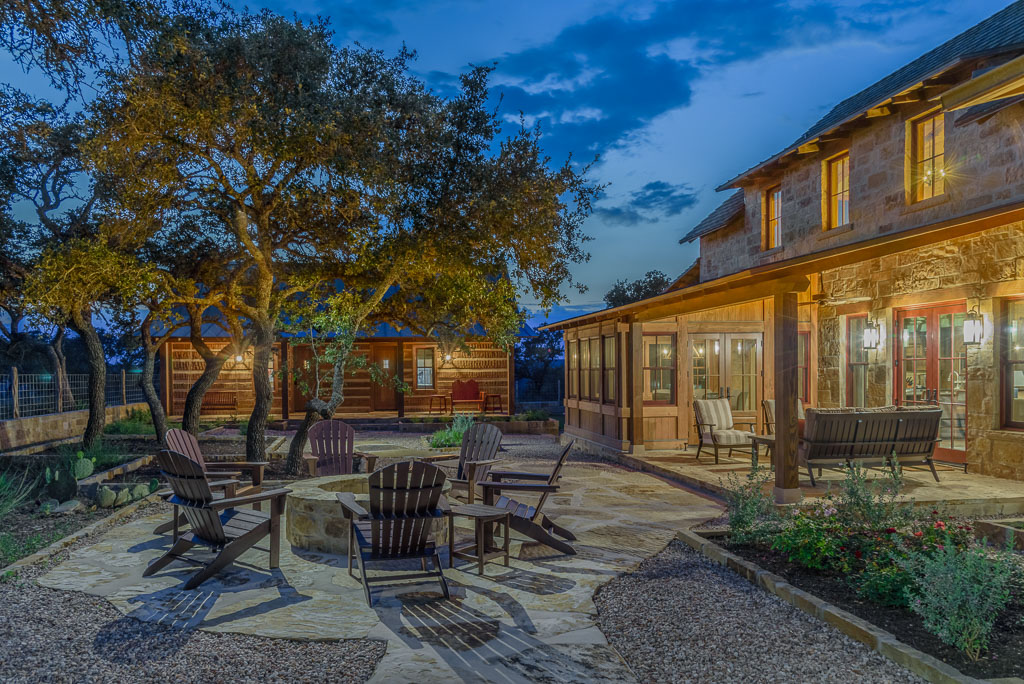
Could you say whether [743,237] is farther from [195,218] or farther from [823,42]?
[823,42]

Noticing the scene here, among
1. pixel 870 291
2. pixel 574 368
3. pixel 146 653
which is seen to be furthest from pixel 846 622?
pixel 574 368

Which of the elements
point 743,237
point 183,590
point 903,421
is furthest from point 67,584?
point 743,237

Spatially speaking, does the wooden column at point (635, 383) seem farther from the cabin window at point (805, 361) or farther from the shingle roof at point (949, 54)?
the shingle roof at point (949, 54)

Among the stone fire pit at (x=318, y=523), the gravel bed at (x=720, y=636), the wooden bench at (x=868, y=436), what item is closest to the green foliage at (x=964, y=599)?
the gravel bed at (x=720, y=636)

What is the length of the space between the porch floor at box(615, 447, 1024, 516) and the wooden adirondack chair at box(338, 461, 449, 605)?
10.4 feet

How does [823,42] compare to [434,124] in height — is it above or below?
above

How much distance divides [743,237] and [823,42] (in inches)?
3672

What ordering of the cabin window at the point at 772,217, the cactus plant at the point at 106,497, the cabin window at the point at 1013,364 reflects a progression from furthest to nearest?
the cabin window at the point at 772,217 < the cabin window at the point at 1013,364 < the cactus plant at the point at 106,497

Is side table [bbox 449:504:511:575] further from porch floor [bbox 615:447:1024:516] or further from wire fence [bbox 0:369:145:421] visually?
wire fence [bbox 0:369:145:421]

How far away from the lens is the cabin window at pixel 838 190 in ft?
33.3

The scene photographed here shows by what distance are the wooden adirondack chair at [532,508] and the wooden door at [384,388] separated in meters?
16.0

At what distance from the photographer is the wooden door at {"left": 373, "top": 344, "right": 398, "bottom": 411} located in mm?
21859

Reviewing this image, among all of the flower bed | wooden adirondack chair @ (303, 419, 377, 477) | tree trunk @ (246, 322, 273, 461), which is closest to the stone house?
the flower bed

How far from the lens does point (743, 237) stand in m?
13.0
